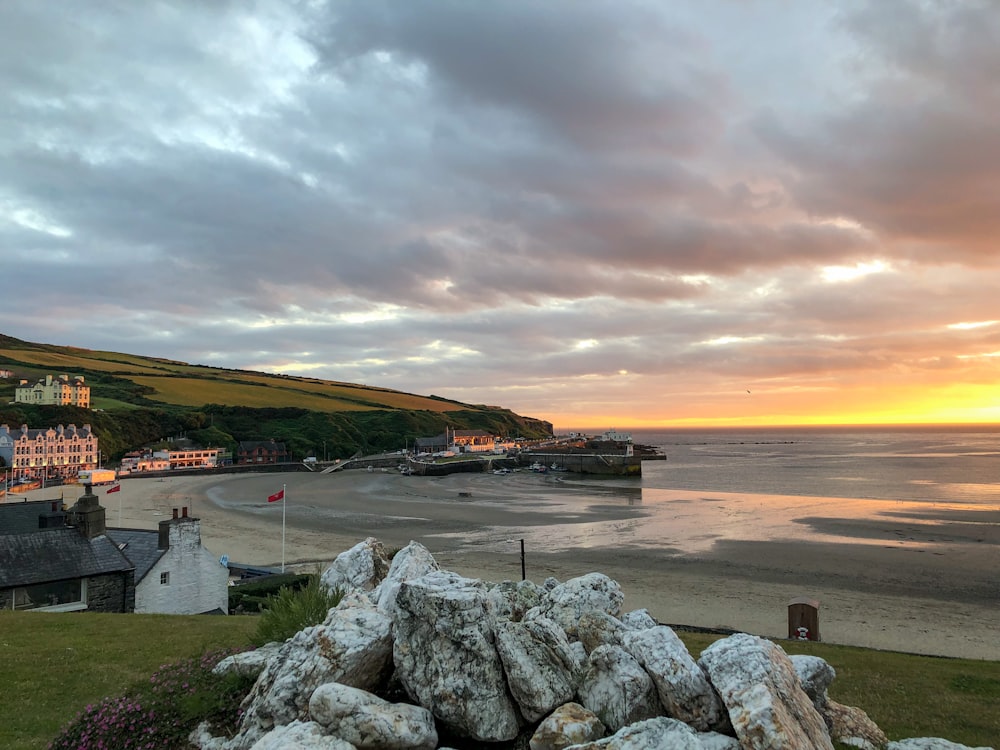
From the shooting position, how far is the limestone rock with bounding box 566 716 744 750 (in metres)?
6.33

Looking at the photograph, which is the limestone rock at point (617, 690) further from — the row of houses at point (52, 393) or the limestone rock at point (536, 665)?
the row of houses at point (52, 393)

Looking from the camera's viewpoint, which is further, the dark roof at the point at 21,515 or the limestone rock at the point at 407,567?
the dark roof at the point at 21,515

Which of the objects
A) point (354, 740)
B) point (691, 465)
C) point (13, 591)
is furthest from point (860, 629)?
point (691, 465)

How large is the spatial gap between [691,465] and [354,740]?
13665 cm

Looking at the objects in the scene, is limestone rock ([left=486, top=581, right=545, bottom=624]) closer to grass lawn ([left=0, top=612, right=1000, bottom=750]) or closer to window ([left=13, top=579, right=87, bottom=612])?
grass lawn ([left=0, top=612, right=1000, bottom=750])

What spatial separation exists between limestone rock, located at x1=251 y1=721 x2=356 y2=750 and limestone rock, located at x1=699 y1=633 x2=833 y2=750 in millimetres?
4297

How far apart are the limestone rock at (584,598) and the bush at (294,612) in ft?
12.6

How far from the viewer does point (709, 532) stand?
173ft

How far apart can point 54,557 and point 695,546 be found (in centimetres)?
4061

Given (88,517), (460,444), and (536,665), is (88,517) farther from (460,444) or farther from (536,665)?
(460,444)

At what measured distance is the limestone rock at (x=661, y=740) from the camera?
6.33 m

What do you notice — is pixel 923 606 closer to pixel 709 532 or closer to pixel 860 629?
pixel 860 629

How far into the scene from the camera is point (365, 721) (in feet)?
22.7

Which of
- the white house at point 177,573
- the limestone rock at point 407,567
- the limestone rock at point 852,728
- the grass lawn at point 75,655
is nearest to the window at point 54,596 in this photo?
the white house at point 177,573
